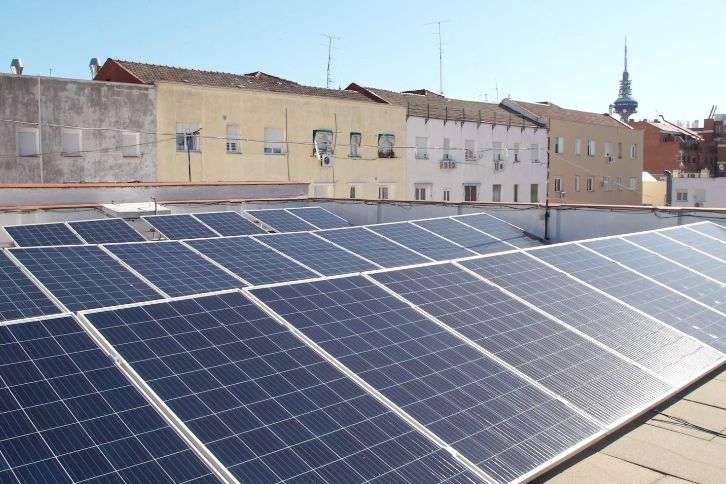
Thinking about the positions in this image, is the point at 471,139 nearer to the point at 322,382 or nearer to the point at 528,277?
the point at 528,277

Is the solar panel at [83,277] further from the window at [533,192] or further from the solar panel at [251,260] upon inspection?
the window at [533,192]

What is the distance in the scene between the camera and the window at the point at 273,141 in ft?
141

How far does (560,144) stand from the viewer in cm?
6631

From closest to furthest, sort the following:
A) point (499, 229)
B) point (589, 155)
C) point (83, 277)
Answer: point (83, 277)
point (499, 229)
point (589, 155)

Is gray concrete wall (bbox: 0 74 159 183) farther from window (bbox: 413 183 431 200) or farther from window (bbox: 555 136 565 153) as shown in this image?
window (bbox: 555 136 565 153)

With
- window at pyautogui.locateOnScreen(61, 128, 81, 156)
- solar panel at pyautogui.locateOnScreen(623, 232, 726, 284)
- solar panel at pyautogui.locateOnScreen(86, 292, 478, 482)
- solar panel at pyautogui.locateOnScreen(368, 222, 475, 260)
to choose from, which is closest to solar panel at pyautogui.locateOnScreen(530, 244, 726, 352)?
solar panel at pyautogui.locateOnScreen(623, 232, 726, 284)

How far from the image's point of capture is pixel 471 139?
57.6m

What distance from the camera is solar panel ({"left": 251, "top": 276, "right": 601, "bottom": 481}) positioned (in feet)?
20.8

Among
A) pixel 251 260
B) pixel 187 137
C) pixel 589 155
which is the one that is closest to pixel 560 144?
pixel 589 155

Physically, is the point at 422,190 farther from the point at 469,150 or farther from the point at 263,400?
the point at 263,400

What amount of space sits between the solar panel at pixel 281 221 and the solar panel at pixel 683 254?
34.1 ft

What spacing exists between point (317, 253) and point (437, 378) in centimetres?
868

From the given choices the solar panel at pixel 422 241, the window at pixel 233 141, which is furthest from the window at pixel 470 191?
the solar panel at pixel 422 241

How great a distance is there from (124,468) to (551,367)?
15.7ft
